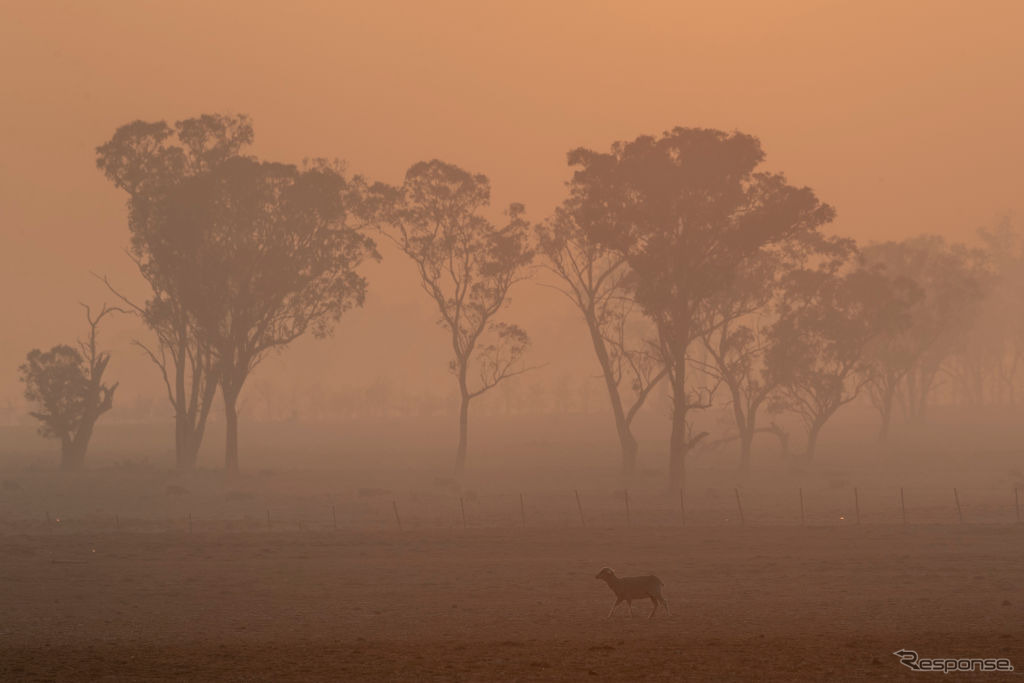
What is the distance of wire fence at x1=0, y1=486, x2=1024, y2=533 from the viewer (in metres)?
44.9

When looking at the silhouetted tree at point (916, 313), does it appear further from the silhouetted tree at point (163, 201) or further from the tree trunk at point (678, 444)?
the silhouetted tree at point (163, 201)

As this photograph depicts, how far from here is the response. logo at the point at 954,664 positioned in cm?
1809

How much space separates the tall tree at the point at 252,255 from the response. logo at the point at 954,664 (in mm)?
58770

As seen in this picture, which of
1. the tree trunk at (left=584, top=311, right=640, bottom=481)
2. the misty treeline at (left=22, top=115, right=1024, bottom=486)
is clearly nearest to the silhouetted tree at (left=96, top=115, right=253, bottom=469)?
the misty treeline at (left=22, top=115, right=1024, bottom=486)

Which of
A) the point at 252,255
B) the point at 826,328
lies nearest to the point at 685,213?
the point at 826,328

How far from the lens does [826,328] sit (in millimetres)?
75500

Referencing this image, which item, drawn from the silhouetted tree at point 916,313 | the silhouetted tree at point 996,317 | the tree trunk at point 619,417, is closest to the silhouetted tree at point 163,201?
the tree trunk at point 619,417

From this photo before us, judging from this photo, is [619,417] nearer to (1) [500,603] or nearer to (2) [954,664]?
(1) [500,603]

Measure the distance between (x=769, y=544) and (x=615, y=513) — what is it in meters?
12.5

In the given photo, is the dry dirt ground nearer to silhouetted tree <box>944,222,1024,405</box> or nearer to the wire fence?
the wire fence

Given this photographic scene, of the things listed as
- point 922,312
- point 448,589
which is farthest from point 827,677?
point 922,312

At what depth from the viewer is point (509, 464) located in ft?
273

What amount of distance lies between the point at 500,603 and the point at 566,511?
23213 millimetres

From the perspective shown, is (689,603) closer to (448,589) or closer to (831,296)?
(448,589)
